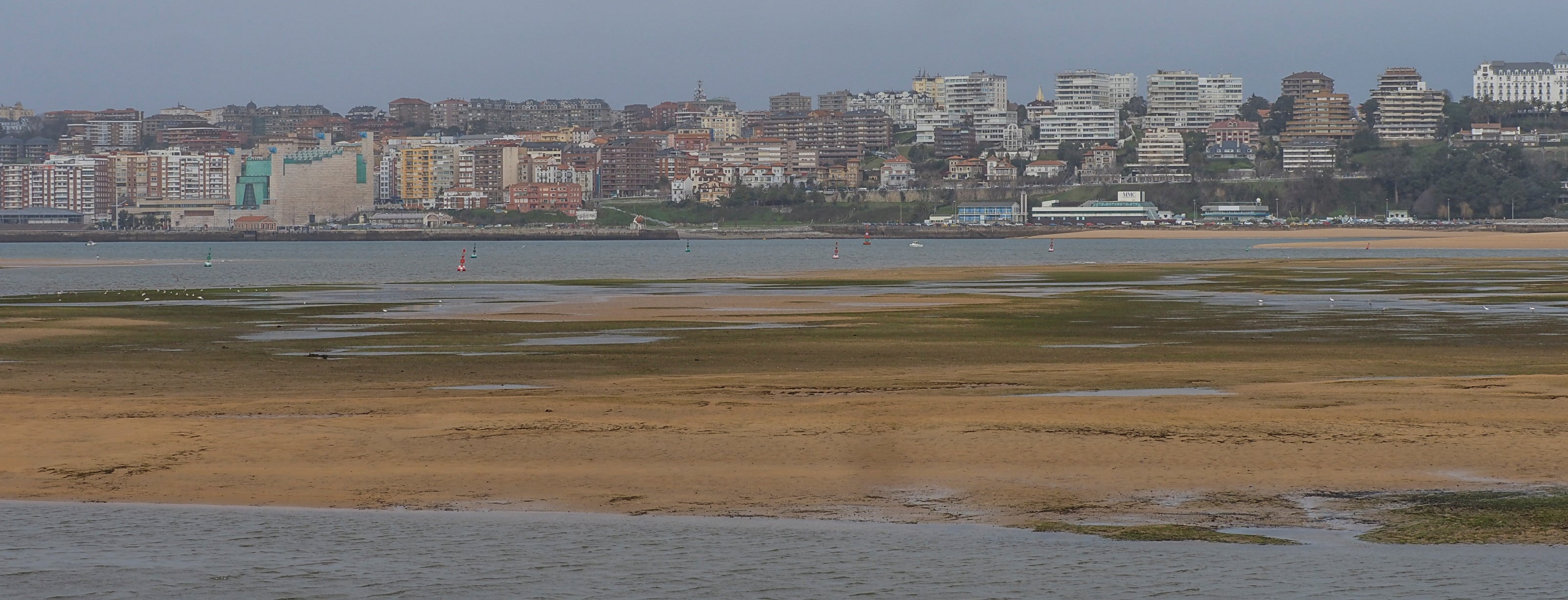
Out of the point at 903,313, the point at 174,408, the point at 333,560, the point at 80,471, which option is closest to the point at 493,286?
the point at 903,313

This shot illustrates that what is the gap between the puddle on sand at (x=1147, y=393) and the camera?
55.6 ft

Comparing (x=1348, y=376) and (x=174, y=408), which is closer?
(x=174, y=408)

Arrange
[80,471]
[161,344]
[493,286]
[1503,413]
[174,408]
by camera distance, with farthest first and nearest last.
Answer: [493,286] → [161,344] → [174,408] → [1503,413] → [80,471]

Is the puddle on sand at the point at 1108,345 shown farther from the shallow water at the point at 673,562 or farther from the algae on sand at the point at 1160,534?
the shallow water at the point at 673,562

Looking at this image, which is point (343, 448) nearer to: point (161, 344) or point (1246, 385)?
point (1246, 385)

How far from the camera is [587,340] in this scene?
2586 cm

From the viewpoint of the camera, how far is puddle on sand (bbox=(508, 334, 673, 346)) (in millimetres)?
24969

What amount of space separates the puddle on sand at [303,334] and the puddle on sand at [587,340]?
9.89ft

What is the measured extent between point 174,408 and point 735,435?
5.74 metres

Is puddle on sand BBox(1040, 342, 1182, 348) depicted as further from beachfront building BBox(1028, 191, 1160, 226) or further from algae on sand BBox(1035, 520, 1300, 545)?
beachfront building BBox(1028, 191, 1160, 226)

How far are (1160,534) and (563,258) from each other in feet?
275

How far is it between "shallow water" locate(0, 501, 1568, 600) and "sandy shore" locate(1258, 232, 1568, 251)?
314 feet

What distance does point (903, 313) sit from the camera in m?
33.1

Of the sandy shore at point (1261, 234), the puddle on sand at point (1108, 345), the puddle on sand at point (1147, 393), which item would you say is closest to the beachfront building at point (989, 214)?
the sandy shore at point (1261, 234)
